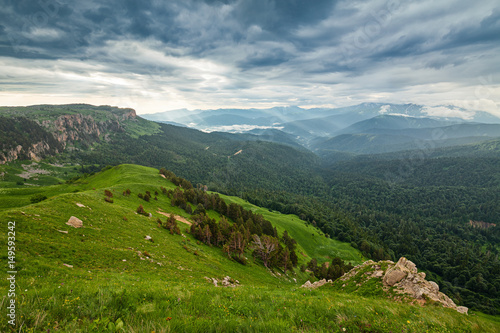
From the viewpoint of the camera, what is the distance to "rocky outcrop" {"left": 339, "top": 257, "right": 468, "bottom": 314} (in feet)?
61.2

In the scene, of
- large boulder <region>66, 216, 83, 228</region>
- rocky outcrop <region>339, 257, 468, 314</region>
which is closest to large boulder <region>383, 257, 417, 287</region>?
rocky outcrop <region>339, 257, 468, 314</region>

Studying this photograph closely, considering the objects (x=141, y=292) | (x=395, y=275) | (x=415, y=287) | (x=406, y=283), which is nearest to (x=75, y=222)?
(x=141, y=292)

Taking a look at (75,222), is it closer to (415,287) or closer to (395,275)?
(395,275)

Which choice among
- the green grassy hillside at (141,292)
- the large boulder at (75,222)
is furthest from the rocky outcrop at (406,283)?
the large boulder at (75,222)

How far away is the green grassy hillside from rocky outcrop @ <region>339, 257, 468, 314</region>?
5.64m

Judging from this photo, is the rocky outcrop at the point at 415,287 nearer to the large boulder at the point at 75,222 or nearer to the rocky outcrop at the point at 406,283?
the rocky outcrop at the point at 406,283

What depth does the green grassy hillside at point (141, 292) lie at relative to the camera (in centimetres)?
631

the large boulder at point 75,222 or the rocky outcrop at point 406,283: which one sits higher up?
the large boulder at point 75,222

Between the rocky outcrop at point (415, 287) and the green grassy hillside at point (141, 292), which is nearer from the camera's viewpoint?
the green grassy hillside at point (141, 292)

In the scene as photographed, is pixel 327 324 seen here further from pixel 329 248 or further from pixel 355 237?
pixel 355 237

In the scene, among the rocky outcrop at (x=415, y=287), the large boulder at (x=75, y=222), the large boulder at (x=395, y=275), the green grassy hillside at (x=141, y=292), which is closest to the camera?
the green grassy hillside at (x=141, y=292)

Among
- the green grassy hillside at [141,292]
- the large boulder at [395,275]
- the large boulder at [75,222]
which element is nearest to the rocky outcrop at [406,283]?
the large boulder at [395,275]

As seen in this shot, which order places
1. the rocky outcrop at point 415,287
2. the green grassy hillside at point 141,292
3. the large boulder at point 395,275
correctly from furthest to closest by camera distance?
the large boulder at point 395,275 → the rocky outcrop at point 415,287 → the green grassy hillside at point 141,292

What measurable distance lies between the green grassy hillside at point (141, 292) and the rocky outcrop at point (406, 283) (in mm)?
5645
